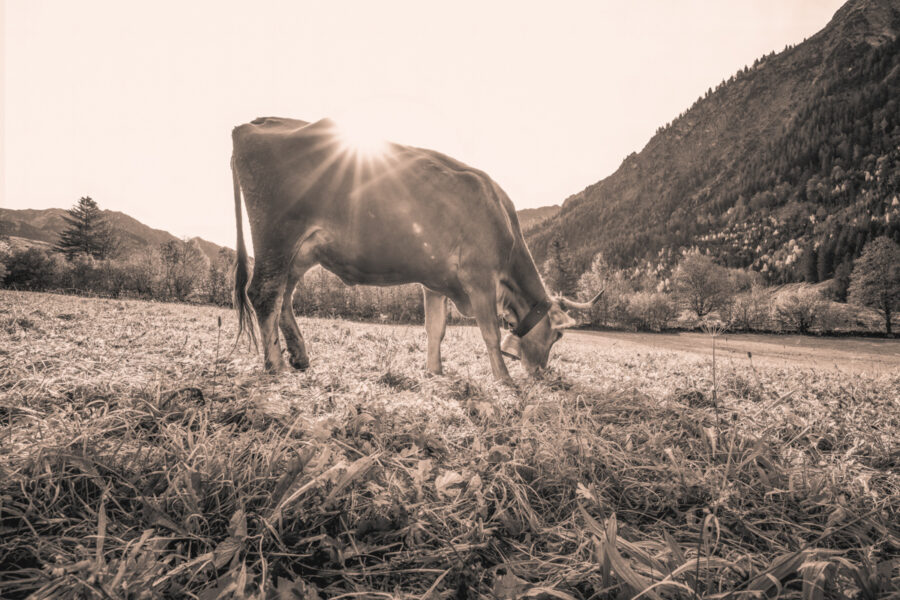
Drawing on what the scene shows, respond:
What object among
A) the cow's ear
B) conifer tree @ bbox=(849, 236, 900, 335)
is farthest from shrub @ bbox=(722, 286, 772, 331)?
the cow's ear

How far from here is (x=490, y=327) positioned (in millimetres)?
4840

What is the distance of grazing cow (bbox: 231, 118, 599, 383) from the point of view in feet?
14.5

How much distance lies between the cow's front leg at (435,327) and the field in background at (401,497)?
2.27 meters

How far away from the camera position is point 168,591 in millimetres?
1003

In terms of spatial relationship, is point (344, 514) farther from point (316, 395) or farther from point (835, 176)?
Answer: point (835, 176)

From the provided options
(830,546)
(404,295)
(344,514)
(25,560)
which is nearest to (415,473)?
(344,514)

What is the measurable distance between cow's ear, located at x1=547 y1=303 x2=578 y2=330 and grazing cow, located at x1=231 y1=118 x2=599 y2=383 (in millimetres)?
1230

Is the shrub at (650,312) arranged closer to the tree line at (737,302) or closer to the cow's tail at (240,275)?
the tree line at (737,302)

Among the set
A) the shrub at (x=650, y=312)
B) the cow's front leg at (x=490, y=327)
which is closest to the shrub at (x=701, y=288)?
the shrub at (x=650, y=312)

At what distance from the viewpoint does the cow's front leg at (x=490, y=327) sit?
4695 mm

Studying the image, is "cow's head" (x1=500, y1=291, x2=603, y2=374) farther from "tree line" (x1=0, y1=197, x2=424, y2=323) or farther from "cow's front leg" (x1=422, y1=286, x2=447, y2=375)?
"tree line" (x1=0, y1=197, x2=424, y2=323)

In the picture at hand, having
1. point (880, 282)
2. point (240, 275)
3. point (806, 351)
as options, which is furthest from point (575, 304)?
point (880, 282)

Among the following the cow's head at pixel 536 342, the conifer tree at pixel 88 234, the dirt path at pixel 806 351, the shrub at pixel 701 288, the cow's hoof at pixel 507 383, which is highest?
the conifer tree at pixel 88 234

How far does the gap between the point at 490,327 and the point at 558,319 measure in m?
1.54
